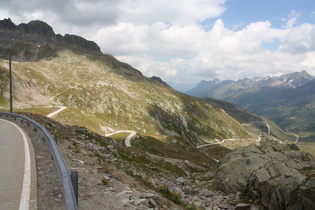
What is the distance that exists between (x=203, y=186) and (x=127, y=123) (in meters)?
102

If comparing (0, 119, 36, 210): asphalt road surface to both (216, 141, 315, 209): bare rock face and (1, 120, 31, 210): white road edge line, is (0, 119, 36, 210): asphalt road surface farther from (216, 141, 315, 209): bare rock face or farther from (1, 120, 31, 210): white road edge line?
(216, 141, 315, 209): bare rock face

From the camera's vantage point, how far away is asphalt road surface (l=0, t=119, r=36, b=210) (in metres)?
8.12

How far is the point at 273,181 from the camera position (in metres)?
22.9

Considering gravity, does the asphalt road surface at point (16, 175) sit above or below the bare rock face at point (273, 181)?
above

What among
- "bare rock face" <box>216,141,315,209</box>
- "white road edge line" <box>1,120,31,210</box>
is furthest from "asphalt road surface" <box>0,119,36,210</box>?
"bare rock face" <box>216,141,315,209</box>

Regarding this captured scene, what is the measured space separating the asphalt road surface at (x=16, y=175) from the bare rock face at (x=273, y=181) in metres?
21.2

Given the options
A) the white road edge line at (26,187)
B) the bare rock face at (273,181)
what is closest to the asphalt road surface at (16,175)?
the white road edge line at (26,187)

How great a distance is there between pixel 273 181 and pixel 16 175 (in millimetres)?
23082

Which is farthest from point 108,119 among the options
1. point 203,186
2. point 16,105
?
point 203,186

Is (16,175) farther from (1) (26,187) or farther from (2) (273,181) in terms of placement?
(2) (273,181)

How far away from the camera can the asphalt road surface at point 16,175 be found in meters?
8.12

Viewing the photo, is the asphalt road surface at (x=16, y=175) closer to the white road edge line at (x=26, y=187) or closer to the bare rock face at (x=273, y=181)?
the white road edge line at (x=26, y=187)

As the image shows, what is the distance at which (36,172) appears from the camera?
11406mm

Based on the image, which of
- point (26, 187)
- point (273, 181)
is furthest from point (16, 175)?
point (273, 181)
